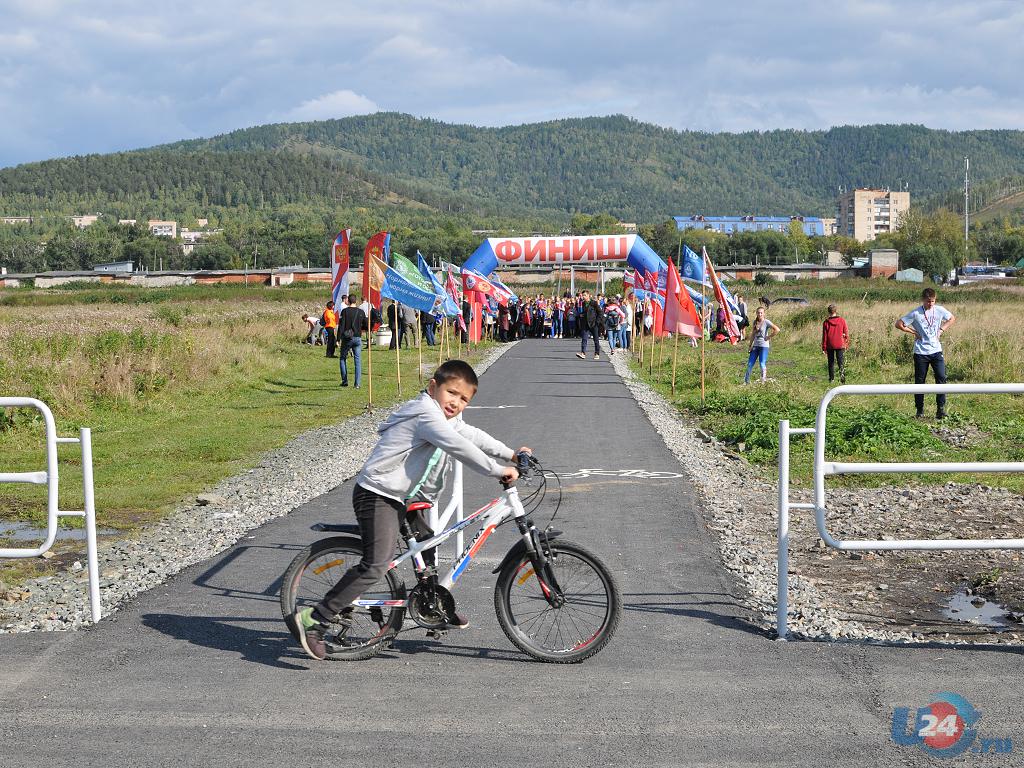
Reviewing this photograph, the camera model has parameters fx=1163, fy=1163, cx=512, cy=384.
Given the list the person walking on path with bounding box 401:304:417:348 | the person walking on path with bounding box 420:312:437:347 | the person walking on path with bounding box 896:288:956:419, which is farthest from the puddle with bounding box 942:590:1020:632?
the person walking on path with bounding box 420:312:437:347

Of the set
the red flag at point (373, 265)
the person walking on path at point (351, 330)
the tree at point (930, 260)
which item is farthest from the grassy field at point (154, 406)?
the tree at point (930, 260)

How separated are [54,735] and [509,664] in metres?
2.16

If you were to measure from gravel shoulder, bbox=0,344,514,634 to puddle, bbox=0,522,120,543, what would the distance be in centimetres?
44

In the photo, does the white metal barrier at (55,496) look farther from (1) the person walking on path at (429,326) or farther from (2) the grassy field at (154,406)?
(1) the person walking on path at (429,326)

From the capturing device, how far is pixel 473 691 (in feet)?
17.7

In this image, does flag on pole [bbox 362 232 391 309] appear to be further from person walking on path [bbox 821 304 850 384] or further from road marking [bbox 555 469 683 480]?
road marking [bbox 555 469 683 480]

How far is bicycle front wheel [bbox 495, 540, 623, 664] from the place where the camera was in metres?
5.89

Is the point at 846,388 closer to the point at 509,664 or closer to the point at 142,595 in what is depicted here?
the point at 509,664

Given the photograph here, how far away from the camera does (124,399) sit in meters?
19.5

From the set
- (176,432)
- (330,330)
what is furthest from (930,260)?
(176,432)

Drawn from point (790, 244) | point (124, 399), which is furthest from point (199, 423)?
point (790, 244)

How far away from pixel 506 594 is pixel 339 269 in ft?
55.1

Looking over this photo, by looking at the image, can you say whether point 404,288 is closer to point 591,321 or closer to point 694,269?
point 694,269

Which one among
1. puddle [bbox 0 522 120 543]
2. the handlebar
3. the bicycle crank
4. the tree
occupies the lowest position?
puddle [bbox 0 522 120 543]
